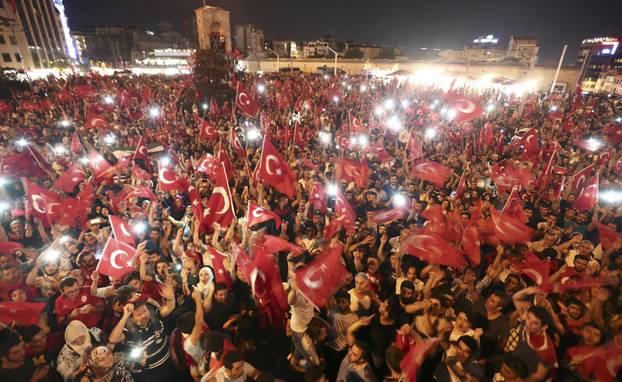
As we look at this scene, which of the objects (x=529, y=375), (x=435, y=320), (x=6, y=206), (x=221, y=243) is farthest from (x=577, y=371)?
(x=6, y=206)

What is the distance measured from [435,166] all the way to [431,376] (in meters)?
6.02

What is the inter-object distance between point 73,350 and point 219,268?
1.95m

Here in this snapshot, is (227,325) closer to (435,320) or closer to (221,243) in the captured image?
(221,243)

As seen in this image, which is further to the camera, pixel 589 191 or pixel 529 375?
pixel 589 191

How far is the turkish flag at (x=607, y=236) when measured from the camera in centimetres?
562

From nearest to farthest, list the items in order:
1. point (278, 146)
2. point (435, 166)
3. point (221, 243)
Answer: point (221, 243) → point (435, 166) → point (278, 146)

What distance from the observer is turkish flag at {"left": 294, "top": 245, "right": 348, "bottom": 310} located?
Result: 12.8ft

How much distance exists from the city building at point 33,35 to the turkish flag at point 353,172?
53.1 meters

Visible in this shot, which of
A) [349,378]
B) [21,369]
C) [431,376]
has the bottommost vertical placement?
[431,376]

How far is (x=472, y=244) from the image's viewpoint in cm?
544

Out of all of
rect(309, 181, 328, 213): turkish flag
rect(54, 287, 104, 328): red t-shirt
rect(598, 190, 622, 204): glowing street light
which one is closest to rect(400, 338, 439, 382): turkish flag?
rect(54, 287, 104, 328): red t-shirt

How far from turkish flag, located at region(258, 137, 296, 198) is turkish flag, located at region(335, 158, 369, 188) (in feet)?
5.19

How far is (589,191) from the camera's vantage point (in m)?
7.11

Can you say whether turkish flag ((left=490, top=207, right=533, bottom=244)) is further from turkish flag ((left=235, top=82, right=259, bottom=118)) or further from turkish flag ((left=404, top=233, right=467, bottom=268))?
turkish flag ((left=235, top=82, right=259, bottom=118))
